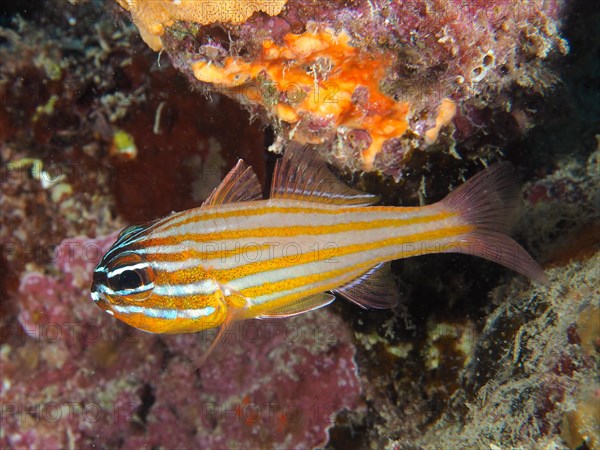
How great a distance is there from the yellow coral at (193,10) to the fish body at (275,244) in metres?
0.91

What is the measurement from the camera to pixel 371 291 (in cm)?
295

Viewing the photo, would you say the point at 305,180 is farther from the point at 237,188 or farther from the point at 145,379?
the point at 145,379

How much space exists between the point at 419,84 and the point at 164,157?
9.26ft

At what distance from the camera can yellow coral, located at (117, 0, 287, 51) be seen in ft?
8.55

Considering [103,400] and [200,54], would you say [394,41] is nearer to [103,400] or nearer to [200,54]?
[200,54]

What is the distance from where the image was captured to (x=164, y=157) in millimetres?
4520

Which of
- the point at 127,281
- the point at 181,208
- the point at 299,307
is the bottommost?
the point at 299,307

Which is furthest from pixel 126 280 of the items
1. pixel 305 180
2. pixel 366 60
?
pixel 366 60

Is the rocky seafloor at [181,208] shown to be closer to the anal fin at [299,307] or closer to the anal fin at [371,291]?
the anal fin at [371,291]

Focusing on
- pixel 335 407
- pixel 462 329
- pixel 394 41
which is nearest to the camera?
pixel 394 41

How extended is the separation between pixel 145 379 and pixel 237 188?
371 cm

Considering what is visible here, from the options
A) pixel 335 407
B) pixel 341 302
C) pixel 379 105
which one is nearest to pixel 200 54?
pixel 379 105

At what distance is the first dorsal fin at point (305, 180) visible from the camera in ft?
9.13

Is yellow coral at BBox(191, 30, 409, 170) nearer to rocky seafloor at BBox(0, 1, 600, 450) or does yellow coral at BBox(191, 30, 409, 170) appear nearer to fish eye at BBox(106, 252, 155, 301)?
rocky seafloor at BBox(0, 1, 600, 450)
